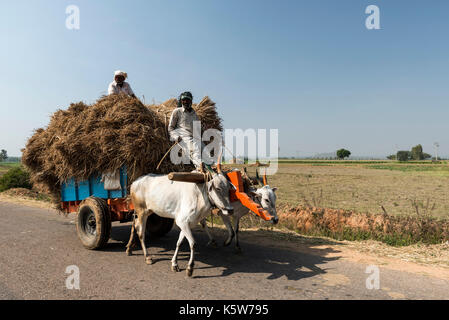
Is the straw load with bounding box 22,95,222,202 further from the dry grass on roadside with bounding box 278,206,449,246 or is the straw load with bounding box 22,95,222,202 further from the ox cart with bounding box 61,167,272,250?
the dry grass on roadside with bounding box 278,206,449,246

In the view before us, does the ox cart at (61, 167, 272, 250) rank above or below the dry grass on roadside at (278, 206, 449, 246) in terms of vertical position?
above

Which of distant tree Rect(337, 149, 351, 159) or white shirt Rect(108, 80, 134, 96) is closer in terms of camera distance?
white shirt Rect(108, 80, 134, 96)

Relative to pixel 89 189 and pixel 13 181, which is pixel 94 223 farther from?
pixel 13 181

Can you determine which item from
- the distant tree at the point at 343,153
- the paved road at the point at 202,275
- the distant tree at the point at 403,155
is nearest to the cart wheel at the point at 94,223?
the paved road at the point at 202,275

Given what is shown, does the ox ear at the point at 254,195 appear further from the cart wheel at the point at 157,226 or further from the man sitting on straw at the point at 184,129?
the cart wheel at the point at 157,226

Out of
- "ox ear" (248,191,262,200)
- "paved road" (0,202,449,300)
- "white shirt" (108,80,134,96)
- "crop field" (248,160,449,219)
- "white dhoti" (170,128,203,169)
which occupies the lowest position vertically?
"crop field" (248,160,449,219)

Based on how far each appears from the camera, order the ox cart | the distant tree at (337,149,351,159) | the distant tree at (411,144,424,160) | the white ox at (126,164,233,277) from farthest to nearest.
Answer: the distant tree at (337,149,351,159)
the distant tree at (411,144,424,160)
the ox cart
the white ox at (126,164,233,277)

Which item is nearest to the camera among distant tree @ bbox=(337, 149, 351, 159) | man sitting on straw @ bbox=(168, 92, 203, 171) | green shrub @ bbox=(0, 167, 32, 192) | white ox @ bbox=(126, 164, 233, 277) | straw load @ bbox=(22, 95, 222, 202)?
white ox @ bbox=(126, 164, 233, 277)

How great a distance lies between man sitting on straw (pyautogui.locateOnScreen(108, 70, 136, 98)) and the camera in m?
8.00

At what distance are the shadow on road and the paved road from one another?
2 centimetres

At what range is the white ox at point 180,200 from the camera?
521 centimetres

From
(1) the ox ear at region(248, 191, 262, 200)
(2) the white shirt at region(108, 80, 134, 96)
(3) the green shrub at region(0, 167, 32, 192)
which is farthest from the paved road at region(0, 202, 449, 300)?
(3) the green shrub at region(0, 167, 32, 192)

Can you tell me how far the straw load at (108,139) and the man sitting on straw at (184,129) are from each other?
1.15 ft

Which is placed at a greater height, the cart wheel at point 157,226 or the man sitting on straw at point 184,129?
the man sitting on straw at point 184,129
